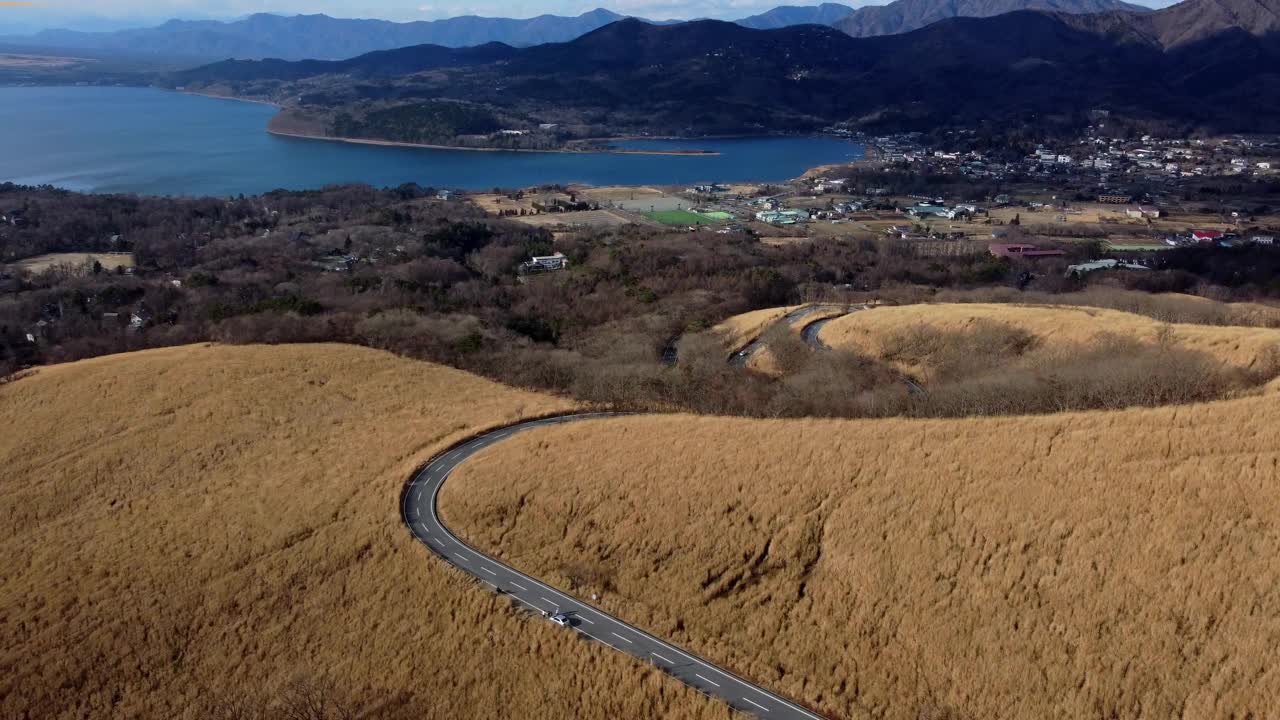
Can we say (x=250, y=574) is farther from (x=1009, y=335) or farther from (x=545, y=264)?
(x=545, y=264)

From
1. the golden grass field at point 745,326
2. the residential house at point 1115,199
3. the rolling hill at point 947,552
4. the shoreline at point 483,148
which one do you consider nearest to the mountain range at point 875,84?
the shoreline at point 483,148

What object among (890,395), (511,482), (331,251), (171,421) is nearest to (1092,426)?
(890,395)

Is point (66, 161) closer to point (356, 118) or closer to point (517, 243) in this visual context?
point (356, 118)

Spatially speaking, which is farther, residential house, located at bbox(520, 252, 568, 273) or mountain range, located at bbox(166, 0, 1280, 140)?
mountain range, located at bbox(166, 0, 1280, 140)

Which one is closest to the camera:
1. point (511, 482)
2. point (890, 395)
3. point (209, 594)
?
point (209, 594)

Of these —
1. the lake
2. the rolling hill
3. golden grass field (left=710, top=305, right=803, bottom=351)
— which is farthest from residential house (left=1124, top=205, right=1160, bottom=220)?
the rolling hill

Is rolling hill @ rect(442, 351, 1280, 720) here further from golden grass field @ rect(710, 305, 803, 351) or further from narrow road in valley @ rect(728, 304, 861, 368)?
golden grass field @ rect(710, 305, 803, 351)

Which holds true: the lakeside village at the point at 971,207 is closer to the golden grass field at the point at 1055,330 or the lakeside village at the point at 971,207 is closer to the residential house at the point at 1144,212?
the residential house at the point at 1144,212
